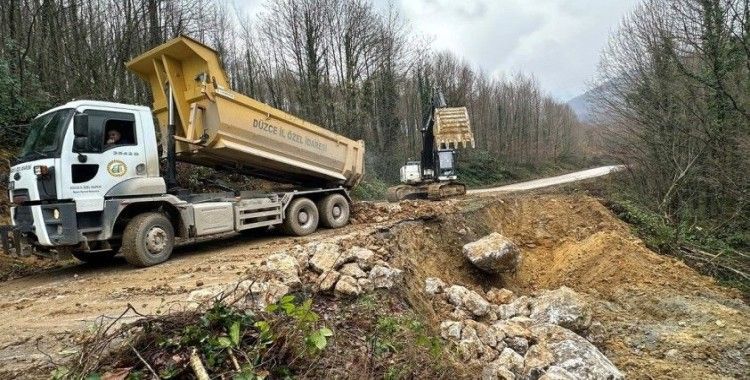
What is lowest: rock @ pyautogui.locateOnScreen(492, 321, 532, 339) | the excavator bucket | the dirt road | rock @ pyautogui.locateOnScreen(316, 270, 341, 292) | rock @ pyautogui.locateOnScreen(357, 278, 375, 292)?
rock @ pyautogui.locateOnScreen(492, 321, 532, 339)

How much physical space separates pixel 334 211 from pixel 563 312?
17.6ft

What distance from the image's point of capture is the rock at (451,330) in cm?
507

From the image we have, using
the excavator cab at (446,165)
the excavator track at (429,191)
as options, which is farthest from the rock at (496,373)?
the excavator cab at (446,165)

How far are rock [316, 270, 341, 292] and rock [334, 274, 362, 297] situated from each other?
6cm

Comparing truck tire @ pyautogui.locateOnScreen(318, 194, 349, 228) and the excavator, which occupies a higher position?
the excavator

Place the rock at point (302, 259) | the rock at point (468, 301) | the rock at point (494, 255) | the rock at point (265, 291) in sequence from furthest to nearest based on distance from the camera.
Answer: the rock at point (494, 255) → the rock at point (468, 301) → the rock at point (302, 259) → the rock at point (265, 291)

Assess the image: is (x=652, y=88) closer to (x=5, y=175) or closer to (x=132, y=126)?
(x=132, y=126)

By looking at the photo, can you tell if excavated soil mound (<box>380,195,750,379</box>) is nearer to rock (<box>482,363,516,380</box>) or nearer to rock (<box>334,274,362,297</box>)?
rock (<box>334,274,362,297</box>)

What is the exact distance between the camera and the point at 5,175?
973 cm

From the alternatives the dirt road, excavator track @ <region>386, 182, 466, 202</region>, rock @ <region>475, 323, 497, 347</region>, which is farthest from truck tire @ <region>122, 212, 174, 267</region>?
the dirt road

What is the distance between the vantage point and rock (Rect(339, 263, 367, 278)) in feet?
16.4

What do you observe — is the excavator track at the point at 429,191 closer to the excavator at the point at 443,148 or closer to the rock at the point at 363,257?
the excavator at the point at 443,148

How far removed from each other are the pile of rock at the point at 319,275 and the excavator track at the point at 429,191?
10038 millimetres

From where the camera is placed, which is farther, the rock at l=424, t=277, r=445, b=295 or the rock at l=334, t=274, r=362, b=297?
the rock at l=424, t=277, r=445, b=295
